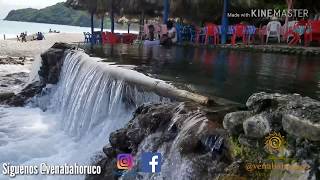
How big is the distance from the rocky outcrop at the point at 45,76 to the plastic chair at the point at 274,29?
783 centimetres

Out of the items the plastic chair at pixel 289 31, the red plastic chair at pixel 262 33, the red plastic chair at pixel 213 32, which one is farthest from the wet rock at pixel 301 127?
the red plastic chair at pixel 213 32

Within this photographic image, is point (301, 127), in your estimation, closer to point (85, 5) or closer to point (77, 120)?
point (77, 120)

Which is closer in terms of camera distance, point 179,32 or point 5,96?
point 5,96

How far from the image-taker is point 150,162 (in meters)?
6.07

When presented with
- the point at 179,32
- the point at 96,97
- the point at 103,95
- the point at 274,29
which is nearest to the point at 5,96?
the point at 96,97

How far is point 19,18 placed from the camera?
188000 millimetres

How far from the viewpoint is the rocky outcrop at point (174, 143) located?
5.15 metres

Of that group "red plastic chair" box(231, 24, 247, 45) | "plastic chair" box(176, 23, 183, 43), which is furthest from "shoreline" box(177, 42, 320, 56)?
"plastic chair" box(176, 23, 183, 43)

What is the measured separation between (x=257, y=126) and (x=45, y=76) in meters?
13.6

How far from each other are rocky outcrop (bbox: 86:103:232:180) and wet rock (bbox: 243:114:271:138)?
0.34 meters

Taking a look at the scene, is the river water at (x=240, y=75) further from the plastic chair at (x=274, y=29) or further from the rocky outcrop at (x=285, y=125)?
the plastic chair at (x=274, y=29)

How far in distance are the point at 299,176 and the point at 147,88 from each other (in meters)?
4.33

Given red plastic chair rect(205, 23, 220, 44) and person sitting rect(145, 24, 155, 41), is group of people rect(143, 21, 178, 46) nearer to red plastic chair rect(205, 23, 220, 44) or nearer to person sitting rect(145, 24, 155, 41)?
person sitting rect(145, 24, 155, 41)

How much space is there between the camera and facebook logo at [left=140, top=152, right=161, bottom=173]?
5879 millimetres
